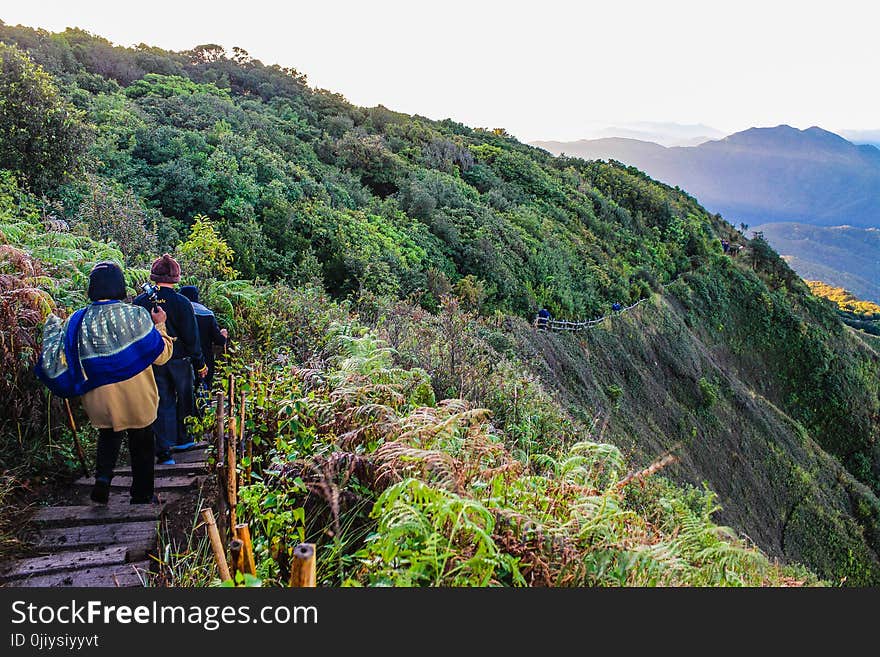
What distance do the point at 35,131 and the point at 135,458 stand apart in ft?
28.6

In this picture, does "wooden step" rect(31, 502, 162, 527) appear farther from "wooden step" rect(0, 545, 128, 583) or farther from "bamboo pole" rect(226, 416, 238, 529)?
"bamboo pole" rect(226, 416, 238, 529)

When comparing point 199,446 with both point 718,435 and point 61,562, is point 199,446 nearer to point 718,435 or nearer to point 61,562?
point 61,562

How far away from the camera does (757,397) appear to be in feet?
96.3

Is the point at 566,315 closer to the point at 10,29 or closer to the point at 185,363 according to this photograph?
the point at 185,363

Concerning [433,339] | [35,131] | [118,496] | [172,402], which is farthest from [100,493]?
[35,131]

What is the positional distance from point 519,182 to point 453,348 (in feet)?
81.2

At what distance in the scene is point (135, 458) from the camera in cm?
370

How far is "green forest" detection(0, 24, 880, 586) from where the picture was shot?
3.34m

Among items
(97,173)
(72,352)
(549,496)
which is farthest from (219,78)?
(549,496)

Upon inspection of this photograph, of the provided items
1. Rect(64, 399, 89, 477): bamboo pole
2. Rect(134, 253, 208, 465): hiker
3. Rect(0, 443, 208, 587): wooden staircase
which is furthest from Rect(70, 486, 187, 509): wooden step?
Rect(134, 253, 208, 465): hiker

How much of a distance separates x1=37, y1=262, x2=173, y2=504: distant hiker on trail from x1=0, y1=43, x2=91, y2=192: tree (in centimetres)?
753

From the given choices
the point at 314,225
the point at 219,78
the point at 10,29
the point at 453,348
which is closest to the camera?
the point at 453,348

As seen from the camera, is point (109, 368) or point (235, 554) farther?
point (109, 368)

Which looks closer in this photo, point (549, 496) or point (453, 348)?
point (549, 496)
